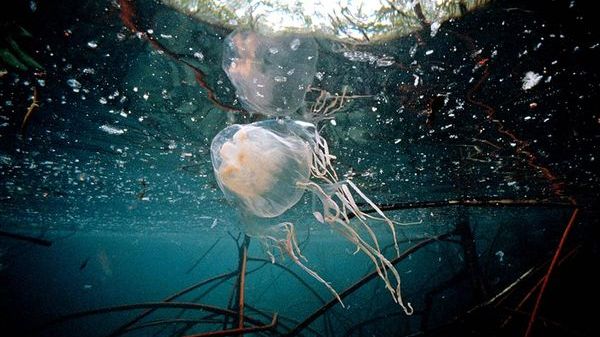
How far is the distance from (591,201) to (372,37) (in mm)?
12482

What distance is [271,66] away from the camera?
2.67m

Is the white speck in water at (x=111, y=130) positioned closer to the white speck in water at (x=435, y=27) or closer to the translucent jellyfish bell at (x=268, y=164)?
the translucent jellyfish bell at (x=268, y=164)

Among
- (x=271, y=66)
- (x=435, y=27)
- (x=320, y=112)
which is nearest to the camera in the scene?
(x=271, y=66)

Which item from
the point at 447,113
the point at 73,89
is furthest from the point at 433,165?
the point at 73,89

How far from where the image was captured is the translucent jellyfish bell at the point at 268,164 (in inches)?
105

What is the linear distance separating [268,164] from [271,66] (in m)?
0.85

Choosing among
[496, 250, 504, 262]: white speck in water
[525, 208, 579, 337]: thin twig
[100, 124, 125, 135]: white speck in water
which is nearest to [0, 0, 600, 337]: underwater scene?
[525, 208, 579, 337]: thin twig

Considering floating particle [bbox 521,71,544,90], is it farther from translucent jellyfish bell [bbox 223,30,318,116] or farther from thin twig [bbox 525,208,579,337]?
translucent jellyfish bell [bbox 223,30,318,116]

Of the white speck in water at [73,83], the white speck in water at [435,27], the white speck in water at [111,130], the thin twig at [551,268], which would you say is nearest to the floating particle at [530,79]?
the white speck in water at [435,27]

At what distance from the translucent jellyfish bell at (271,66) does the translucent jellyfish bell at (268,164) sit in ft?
0.82

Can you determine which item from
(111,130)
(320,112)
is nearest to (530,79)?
(320,112)

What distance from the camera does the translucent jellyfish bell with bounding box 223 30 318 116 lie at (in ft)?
8.86

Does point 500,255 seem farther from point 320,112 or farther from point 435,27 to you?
point 435,27

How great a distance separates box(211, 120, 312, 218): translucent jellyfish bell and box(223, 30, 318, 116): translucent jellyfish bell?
251mm
